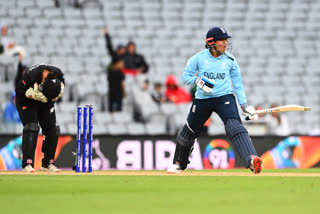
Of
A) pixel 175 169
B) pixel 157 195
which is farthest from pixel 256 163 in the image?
pixel 157 195

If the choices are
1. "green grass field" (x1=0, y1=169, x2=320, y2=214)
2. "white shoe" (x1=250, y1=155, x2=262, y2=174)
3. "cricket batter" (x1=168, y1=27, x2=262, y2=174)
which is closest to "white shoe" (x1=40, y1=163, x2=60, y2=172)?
"green grass field" (x1=0, y1=169, x2=320, y2=214)

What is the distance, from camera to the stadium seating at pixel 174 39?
15.2m

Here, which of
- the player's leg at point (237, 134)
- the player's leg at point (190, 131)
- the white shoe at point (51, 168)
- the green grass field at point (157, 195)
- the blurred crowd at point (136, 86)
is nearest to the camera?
the green grass field at point (157, 195)

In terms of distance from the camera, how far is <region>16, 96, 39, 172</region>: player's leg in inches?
337

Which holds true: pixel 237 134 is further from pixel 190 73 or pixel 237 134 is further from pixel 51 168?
pixel 51 168

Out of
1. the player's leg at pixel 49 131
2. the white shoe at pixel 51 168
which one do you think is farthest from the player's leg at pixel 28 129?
the white shoe at pixel 51 168

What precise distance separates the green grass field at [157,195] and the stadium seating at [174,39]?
22.9 feet

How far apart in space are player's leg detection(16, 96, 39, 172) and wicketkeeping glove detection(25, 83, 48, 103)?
0.73ft

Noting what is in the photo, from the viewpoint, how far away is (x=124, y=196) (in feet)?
17.3

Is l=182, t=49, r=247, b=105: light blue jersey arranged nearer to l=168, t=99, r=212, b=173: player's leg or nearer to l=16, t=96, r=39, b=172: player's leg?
l=168, t=99, r=212, b=173: player's leg

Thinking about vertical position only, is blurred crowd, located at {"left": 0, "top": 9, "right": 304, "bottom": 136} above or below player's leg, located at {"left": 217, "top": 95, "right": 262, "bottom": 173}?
above

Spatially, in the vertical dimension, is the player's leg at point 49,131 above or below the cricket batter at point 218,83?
below

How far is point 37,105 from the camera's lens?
28.5 feet

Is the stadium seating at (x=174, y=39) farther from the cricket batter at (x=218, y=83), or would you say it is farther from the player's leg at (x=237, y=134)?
the player's leg at (x=237, y=134)
